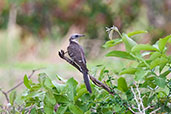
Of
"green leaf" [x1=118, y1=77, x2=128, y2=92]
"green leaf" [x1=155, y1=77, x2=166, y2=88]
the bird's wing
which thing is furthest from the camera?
the bird's wing

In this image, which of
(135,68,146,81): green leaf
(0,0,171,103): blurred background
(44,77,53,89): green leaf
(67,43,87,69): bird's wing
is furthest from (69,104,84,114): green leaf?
(0,0,171,103): blurred background

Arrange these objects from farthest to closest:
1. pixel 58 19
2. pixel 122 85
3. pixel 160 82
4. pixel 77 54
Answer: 1. pixel 58 19
2. pixel 77 54
3. pixel 122 85
4. pixel 160 82

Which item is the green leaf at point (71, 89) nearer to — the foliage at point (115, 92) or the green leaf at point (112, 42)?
the foliage at point (115, 92)

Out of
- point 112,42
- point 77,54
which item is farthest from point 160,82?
point 77,54

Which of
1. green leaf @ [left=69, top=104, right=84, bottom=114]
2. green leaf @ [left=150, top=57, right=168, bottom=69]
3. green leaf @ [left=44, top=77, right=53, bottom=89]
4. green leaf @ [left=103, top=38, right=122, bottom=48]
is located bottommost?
green leaf @ [left=69, top=104, right=84, bottom=114]

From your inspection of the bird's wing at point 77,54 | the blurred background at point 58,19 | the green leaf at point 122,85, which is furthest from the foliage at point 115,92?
the blurred background at point 58,19

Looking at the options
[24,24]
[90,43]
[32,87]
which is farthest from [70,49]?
[24,24]

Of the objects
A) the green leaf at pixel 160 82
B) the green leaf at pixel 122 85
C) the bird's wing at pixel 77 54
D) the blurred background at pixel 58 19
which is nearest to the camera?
the green leaf at pixel 160 82

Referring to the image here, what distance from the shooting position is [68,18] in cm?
1227

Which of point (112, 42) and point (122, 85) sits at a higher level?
point (112, 42)

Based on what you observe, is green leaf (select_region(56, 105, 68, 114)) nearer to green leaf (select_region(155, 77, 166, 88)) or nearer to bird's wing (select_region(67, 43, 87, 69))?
green leaf (select_region(155, 77, 166, 88))

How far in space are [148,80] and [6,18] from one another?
11.0 meters

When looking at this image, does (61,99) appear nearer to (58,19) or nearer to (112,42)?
(112,42)

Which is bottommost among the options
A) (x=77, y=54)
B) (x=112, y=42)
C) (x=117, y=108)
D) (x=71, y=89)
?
(x=117, y=108)
